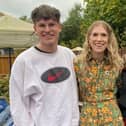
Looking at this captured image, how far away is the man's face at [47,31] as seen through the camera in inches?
118

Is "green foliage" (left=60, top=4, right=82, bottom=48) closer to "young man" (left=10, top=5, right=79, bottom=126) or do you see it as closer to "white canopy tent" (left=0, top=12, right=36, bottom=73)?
"white canopy tent" (left=0, top=12, right=36, bottom=73)

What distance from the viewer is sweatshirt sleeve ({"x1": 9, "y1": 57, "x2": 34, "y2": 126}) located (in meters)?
2.97

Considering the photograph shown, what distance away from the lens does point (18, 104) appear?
299 centimetres

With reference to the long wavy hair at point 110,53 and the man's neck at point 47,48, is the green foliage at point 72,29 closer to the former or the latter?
the long wavy hair at point 110,53

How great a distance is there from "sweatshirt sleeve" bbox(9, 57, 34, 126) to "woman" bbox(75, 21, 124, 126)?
517 mm

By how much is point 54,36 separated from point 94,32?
532mm

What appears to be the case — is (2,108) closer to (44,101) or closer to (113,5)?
(44,101)

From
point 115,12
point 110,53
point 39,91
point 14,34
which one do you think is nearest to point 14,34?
point 14,34

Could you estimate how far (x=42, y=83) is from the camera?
9.80ft

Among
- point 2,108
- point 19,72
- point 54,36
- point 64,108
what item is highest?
point 54,36

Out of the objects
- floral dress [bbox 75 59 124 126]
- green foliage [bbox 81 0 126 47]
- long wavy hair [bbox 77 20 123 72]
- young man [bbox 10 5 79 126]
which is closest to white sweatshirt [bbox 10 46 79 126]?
young man [bbox 10 5 79 126]

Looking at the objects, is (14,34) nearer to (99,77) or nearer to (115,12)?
(99,77)

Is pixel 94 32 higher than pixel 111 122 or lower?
higher

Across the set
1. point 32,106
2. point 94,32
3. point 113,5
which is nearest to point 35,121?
point 32,106
